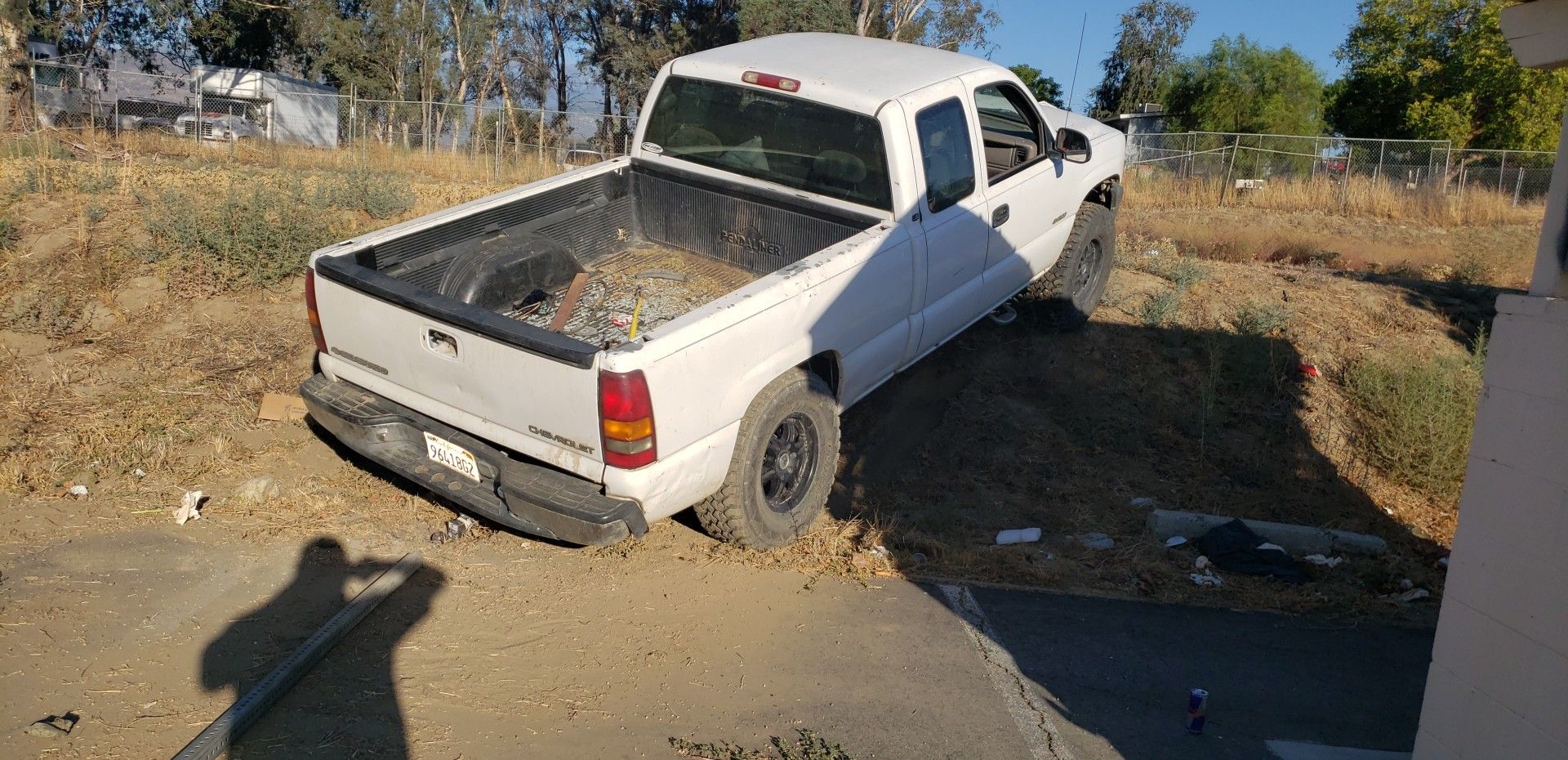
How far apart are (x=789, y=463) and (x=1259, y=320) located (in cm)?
517

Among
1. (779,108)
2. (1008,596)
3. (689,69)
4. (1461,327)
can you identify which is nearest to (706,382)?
(1008,596)

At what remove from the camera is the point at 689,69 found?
6.67 meters

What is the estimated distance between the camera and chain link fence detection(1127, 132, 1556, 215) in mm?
21703

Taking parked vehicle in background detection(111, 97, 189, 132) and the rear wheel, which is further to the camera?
parked vehicle in background detection(111, 97, 189, 132)

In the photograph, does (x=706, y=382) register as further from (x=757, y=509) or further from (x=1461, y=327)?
(x=1461, y=327)

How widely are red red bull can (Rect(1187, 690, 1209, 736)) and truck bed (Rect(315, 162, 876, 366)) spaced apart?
285 centimetres

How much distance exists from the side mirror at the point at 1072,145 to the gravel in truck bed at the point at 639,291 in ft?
7.80

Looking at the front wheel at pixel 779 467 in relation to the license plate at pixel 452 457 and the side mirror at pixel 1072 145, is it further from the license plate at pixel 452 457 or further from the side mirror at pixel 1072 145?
the side mirror at pixel 1072 145

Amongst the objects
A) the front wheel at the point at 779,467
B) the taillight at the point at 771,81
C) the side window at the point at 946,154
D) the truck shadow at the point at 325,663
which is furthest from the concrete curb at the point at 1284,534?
the truck shadow at the point at 325,663

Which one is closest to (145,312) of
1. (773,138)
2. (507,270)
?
(507,270)

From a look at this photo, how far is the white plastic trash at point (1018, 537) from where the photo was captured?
6.00m

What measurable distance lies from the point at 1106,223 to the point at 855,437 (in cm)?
286

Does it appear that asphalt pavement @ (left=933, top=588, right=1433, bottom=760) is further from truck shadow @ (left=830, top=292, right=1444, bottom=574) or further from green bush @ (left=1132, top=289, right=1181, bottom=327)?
green bush @ (left=1132, top=289, right=1181, bottom=327)

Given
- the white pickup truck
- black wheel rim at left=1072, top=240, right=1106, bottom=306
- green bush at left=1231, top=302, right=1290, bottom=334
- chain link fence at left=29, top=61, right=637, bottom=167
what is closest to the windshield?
the white pickup truck
